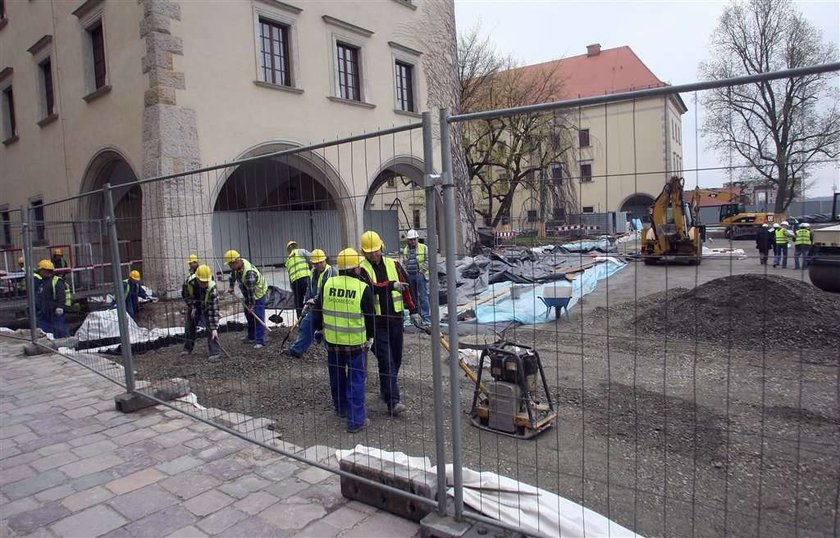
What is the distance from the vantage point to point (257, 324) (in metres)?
8.92

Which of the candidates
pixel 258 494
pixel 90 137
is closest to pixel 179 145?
pixel 90 137

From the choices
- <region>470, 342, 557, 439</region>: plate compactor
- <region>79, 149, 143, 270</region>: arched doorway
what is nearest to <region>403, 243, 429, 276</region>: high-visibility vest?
<region>470, 342, 557, 439</region>: plate compactor

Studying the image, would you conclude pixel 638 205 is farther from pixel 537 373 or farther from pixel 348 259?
pixel 537 373

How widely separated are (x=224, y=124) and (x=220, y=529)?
42.2 feet

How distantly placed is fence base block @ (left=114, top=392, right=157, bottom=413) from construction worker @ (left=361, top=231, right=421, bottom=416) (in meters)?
2.17

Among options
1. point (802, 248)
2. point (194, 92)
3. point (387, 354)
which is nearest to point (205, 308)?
point (387, 354)

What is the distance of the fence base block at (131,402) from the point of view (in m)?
5.16

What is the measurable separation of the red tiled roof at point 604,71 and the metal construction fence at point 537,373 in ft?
133

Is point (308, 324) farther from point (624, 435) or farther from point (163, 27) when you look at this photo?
point (163, 27)

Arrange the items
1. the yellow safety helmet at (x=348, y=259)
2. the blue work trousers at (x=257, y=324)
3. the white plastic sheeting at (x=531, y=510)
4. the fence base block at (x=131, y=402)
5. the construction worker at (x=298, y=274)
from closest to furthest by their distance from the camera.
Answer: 1. the white plastic sheeting at (x=531, y=510)
2. the yellow safety helmet at (x=348, y=259)
3. the fence base block at (x=131, y=402)
4. the construction worker at (x=298, y=274)
5. the blue work trousers at (x=257, y=324)

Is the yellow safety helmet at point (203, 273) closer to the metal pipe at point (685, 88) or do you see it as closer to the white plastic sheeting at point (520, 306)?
the white plastic sheeting at point (520, 306)

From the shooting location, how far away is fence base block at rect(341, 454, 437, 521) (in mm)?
3045

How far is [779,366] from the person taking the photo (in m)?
7.07

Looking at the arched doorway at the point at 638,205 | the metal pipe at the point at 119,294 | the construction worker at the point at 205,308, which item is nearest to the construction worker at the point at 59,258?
the construction worker at the point at 205,308
